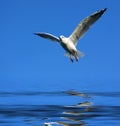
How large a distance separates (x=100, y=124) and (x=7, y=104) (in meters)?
10.2

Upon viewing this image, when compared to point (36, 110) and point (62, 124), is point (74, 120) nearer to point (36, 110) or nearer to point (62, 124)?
point (62, 124)

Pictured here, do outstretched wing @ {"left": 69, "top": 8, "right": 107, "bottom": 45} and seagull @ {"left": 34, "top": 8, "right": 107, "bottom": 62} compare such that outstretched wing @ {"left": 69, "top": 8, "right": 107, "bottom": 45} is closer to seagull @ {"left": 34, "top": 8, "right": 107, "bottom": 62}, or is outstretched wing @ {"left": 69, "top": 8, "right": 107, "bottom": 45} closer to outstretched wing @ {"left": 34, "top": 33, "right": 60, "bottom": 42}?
seagull @ {"left": 34, "top": 8, "right": 107, "bottom": 62}

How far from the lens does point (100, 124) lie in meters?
21.4

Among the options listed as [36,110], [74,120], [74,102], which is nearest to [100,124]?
[74,120]

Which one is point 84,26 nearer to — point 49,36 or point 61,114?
point 49,36

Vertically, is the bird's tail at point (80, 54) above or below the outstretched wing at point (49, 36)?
below

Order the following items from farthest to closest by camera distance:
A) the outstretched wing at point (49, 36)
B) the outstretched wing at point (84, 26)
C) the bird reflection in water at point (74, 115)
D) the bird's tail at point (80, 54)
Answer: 1. the outstretched wing at point (49, 36)
2. the bird's tail at point (80, 54)
3. the outstretched wing at point (84, 26)
4. the bird reflection in water at point (74, 115)

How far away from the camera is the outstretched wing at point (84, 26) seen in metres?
28.6

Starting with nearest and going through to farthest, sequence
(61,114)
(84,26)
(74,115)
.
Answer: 1. (74,115)
2. (61,114)
3. (84,26)

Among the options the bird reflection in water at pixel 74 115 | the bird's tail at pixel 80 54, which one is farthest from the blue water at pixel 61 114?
the bird's tail at pixel 80 54

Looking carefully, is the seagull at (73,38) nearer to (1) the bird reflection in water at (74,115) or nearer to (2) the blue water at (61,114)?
(2) the blue water at (61,114)

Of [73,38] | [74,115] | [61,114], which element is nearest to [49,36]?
[73,38]

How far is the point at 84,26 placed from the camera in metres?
30.5

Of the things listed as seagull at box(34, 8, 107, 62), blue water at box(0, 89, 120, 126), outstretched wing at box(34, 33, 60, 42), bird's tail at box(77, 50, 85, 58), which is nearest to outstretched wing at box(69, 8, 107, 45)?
seagull at box(34, 8, 107, 62)
